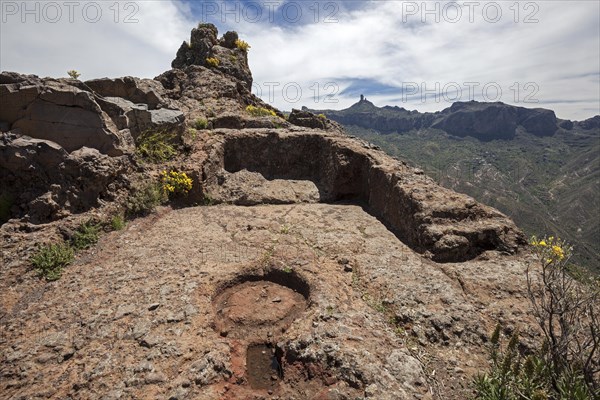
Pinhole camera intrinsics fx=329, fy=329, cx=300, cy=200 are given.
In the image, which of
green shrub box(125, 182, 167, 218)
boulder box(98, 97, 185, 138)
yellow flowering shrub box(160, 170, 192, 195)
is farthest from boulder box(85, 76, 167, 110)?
green shrub box(125, 182, 167, 218)

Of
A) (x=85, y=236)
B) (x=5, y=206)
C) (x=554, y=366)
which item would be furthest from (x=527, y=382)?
(x=5, y=206)

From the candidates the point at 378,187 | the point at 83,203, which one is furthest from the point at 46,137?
the point at 378,187

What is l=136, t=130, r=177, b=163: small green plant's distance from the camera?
952cm

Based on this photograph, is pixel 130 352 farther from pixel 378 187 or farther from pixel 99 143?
pixel 378 187

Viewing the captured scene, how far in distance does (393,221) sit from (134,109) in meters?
8.14

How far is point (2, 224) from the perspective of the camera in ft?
21.2

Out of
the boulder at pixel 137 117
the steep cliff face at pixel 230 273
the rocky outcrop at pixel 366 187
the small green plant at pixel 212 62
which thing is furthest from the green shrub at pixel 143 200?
the small green plant at pixel 212 62

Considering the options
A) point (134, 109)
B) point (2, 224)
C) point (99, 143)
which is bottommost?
point (2, 224)

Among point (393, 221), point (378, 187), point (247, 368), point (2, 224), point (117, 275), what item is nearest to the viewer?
point (247, 368)

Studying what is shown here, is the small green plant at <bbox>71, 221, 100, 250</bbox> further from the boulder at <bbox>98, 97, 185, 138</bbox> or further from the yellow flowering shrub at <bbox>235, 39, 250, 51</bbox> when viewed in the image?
the yellow flowering shrub at <bbox>235, 39, 250, 51</bbox>

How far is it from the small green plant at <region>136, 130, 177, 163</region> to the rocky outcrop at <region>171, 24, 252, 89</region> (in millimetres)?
11262

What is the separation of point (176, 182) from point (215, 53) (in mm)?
15075

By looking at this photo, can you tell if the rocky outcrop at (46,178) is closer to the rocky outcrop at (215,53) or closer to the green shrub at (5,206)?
the green shrub at (5,206)

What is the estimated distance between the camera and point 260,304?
18.2 ft
